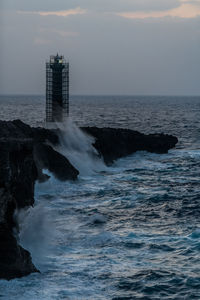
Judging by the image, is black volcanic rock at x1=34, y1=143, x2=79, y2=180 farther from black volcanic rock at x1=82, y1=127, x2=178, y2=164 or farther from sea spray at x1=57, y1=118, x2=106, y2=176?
black volcanic rock at x1=82, y1=127, x2=178, y2=164

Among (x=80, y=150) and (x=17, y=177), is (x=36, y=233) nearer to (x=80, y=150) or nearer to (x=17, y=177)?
(x=17, y=177)

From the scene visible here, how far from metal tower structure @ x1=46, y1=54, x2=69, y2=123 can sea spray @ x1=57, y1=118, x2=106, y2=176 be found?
10.2 ft

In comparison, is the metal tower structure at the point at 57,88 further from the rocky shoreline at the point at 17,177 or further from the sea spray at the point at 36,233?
the sea spray at the point at 36,233

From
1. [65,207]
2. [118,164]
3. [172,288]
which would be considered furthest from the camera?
[118,164]

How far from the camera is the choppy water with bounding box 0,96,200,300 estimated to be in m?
19.5

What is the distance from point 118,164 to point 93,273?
98.5ft

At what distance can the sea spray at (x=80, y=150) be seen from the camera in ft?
152

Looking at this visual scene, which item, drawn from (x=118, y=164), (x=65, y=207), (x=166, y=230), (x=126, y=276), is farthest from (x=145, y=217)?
(x=118, y=164)

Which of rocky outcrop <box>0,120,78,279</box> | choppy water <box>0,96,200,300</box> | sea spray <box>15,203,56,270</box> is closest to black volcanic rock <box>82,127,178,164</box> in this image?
choppy water <box>0,96,200,300</box>

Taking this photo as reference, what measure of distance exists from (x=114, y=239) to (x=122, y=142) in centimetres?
2998

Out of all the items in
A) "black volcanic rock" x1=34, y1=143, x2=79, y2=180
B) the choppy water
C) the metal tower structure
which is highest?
the metal tower structure

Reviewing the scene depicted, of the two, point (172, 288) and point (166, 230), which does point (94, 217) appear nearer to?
point (166, 230)

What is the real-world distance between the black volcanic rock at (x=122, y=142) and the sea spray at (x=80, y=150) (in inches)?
41.9

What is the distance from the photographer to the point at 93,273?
2089cm
